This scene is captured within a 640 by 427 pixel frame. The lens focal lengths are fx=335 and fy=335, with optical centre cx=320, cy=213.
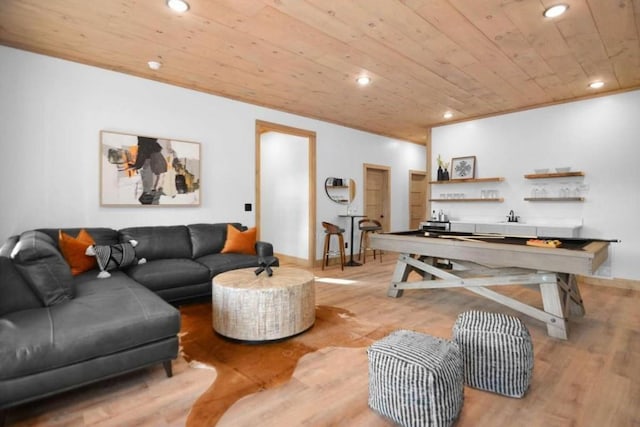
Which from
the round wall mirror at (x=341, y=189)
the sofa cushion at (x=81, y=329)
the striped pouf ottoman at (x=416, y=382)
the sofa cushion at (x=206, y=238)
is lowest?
the striped pouf ottoman at (x=416, y=382)

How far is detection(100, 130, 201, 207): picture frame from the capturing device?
381cm

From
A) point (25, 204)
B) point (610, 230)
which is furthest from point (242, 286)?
point (610, 230)

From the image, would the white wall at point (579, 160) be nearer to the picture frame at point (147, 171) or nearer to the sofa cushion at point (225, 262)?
the sofa cushion at point (225, 262)

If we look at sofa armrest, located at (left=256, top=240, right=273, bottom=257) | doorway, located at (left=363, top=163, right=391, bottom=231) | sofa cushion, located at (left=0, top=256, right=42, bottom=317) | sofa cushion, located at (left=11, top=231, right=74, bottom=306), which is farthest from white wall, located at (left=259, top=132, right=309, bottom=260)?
sofa cushion, located at (left=0, top=256, right=42, bottom=317)

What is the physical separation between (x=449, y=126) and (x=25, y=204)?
628 centimetres

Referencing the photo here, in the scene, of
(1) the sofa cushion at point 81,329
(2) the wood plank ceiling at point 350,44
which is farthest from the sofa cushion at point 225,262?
(2) the wood plank ceiling at point 350,44

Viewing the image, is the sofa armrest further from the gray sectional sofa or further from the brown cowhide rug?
the gray sectional sofa

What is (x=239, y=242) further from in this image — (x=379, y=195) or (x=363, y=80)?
(x=379, y=195)

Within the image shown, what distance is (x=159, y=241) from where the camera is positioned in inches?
150

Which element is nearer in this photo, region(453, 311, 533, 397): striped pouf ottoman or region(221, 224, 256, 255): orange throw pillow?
region(453, 311, 533, 397): striped pouf ottoman

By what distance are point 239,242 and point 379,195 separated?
13.4 feet

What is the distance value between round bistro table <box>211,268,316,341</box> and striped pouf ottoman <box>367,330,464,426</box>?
1.04 m

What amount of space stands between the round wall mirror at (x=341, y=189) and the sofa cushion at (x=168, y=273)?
3.10 m

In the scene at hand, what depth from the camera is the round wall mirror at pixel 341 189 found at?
6172mm
